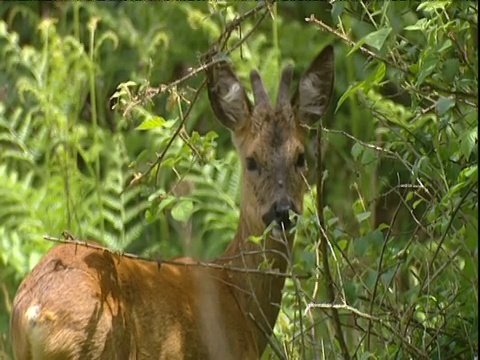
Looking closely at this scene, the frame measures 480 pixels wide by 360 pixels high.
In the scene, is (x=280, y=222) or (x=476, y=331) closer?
(x=476, y=331)

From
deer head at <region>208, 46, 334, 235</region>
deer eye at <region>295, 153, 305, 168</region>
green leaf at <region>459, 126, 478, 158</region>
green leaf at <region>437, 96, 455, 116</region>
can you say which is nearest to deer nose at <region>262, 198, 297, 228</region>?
deer head at <region>208, 46, 334, 235</region>

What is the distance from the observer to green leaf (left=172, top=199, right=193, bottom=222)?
195 inches

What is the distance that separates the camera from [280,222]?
5578 millimetres

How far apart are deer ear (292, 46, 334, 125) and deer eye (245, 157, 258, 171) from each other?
36 centimetres

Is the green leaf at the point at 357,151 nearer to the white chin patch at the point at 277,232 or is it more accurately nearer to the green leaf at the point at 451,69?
the green leaf at the point at 451,69

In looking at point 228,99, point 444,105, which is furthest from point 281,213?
point 444,105

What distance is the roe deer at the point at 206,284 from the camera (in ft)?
15.2

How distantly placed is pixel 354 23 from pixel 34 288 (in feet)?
12.8

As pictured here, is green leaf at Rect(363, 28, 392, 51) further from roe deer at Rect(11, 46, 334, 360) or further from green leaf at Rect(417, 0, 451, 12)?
roe deer at Rect(11, 46, 334, 360)

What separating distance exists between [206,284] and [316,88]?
1.23 meters

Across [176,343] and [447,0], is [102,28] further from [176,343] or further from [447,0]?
[447,0]

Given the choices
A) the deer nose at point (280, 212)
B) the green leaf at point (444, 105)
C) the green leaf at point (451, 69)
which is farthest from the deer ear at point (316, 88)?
the green leaf at point (444, 105)

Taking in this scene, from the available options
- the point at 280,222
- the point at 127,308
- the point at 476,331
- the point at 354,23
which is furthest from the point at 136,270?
the point at 354,23

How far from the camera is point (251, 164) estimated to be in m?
5.93
